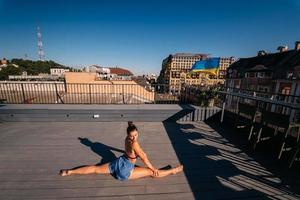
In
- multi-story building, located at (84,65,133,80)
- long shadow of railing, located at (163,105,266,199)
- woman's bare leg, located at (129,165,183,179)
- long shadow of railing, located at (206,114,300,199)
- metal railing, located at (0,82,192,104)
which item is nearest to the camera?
long shadow of railing, located at (163,105,266,199)

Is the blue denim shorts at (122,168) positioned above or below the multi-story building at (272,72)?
below

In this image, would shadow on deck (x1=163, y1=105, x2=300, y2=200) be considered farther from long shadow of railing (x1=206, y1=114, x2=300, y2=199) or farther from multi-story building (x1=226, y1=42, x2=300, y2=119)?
multi-story building (x1=226, y1=42, x2=300, y2=119)

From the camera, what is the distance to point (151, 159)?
2.81 metres

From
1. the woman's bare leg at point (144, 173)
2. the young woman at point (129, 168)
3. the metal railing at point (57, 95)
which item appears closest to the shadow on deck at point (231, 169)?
the woman's bare leg at point (144, 173)

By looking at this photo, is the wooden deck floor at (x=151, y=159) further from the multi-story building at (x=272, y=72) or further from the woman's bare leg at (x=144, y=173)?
the multi-story building at (x=272, y=72)

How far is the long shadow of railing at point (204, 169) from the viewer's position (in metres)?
1.98

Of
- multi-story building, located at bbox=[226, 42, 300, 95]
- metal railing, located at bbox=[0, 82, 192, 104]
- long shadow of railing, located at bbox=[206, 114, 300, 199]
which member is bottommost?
long shadow of railing, located at bbox=[206, 114, 300, 199]

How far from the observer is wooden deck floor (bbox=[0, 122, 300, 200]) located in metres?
1.99

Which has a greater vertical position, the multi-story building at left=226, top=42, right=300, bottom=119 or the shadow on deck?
the multi-story building at left=226, top=42, right=300, bottom=119

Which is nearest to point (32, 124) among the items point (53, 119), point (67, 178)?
point (53, 119)

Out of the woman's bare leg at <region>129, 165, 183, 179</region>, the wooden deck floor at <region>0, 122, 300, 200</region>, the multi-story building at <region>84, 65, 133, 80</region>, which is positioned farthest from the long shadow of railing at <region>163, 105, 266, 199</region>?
the multi-story building at <region>84, 65, 133, 80</region>

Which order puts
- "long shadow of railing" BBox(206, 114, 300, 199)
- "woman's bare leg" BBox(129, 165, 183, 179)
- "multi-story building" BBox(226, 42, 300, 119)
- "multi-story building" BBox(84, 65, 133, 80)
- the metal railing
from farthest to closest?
"multi-story building" BBox(84, 65, 133, 80), "multi-story building" BBox(226, 42, 300, 119), the metal railing, "woman's bare leg" BBox(129, 165, 183, 179), "long shadow of railing" BBox(206, 114, 300, 199)

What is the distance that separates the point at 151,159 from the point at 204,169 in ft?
2.93

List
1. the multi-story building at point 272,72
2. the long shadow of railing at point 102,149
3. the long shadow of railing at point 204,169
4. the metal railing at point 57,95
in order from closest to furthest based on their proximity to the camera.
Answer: the long shadow of railing at point 204,169
the long shadow of railing at point 102,149
the metal railing at point 57,95
the multi-story building at point 272,72
